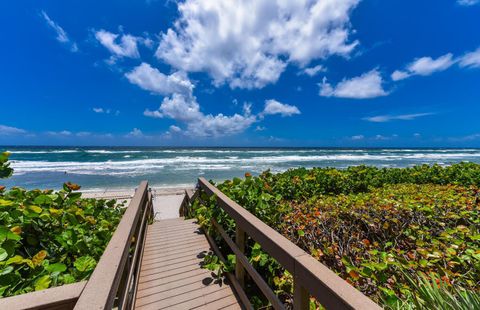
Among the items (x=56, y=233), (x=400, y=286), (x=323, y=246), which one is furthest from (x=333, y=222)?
(x=56, y=233)

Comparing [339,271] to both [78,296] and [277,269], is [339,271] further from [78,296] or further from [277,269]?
[78,296]

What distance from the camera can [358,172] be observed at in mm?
5844

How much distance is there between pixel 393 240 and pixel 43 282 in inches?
143

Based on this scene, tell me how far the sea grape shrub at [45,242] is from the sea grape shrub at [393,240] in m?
2.22

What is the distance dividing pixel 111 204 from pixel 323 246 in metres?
3.08

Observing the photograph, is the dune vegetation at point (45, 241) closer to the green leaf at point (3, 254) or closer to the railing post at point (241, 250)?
the green leaf at point (3, 254)

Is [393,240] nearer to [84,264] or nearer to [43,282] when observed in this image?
[84,264]

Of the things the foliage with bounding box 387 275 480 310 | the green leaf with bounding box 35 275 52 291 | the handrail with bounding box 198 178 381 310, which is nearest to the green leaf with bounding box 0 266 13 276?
the green leaf with bounding box 35 275 52 291

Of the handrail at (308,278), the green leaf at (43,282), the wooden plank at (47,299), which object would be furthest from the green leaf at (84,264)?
the handrail at (308,278)

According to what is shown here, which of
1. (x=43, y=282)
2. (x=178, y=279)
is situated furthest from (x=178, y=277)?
(x=43, y=282)

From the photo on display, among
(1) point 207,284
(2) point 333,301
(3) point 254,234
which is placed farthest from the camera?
(1) point 207,284

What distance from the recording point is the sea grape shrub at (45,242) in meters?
1.31

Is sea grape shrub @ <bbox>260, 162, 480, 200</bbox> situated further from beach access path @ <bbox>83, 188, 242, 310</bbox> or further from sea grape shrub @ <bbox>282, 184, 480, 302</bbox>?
beach access path @ <bbox>83, 188, 242, 310</bbox>

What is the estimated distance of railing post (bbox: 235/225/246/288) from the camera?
229 centimetres
